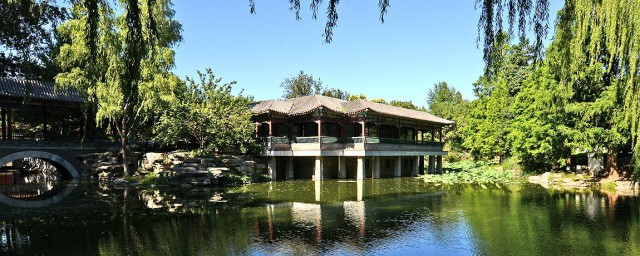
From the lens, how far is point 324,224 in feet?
38.1

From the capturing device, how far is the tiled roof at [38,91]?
21.9 meters

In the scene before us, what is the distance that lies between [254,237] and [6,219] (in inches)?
350

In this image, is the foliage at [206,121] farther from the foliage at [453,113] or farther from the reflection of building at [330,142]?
the foliage at [453,113]

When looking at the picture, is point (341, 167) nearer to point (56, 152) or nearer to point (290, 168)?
point (290, 168)

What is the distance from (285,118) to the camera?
26625 mm

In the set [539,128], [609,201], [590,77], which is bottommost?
[609,201]

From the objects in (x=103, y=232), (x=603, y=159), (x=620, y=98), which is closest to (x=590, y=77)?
(x=620, y=98)

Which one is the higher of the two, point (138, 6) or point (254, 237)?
point (138, 6)

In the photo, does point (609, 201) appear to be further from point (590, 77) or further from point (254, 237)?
Result: point (254, 237)

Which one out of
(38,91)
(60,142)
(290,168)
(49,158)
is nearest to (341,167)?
(290,168)

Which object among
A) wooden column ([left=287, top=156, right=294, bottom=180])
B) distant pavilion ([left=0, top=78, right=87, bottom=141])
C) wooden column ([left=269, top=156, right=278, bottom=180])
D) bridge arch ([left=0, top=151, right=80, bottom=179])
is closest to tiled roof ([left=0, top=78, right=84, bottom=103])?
distant pavilion ([left=0, top=78, right=87, bottom=141])

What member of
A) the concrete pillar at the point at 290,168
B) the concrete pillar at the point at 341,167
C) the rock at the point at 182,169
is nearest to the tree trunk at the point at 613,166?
Answer: the concrete pillar at the point at 341,167

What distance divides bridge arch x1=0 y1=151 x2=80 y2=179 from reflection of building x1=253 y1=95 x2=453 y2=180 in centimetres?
1167

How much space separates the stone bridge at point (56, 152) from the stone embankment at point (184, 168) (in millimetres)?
586
